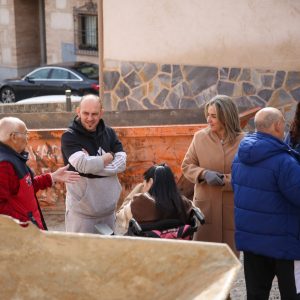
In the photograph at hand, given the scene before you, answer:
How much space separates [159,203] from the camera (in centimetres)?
477

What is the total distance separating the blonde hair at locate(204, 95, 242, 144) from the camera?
5.30 meters

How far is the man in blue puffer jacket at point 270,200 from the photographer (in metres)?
4.49

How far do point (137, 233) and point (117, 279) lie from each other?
1.66 meters

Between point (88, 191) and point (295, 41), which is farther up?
point (295, 41)

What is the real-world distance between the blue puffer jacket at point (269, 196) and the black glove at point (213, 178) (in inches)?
25.0

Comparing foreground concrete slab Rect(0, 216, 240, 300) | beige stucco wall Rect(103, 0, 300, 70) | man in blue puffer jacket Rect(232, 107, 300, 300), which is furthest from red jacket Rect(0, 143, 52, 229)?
beige stucco wall Rect(103, 0, 300, 70)

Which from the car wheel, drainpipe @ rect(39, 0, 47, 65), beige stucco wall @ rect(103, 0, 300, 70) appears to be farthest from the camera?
drainpipe @ rect(39, 0, 47, 65)

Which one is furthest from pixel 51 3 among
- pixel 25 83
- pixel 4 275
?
pixel 4 275

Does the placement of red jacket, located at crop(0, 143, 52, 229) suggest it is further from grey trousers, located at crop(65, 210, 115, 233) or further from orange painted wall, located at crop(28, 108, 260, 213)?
orange painted wall, located at crop(28, 108, 260, 213)

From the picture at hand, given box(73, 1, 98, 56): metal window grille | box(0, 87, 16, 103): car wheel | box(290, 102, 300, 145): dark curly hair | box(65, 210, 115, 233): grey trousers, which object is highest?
box(73, 1, 98, 56): metal window grille

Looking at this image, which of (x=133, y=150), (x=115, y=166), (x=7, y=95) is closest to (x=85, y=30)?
(x=7, y=95)

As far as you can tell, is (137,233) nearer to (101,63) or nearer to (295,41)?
(295,41)

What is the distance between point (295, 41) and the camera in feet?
37.1

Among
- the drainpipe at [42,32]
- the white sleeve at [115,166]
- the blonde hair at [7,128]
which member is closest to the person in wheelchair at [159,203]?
the white sleeve at [115,166]
